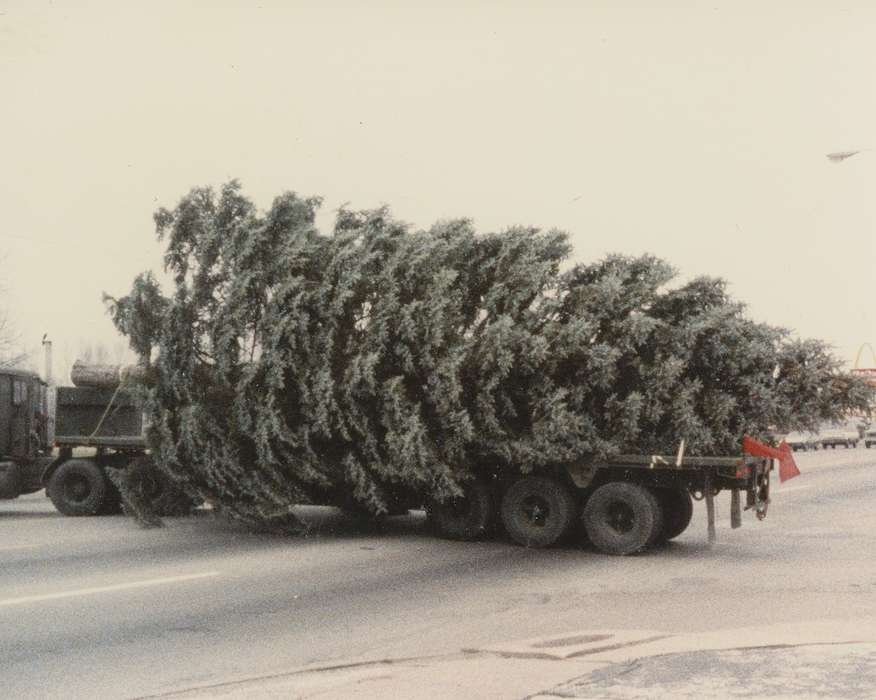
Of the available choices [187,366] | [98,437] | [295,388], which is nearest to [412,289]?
[295,388]

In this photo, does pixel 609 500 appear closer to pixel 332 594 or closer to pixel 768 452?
pixel 768 452

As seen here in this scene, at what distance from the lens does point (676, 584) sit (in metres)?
12.1

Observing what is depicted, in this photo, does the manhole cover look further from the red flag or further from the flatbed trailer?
the red flag

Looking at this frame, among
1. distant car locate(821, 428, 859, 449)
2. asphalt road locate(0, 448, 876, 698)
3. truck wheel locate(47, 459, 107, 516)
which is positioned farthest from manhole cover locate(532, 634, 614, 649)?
distant car locate(821, 428, 859, 449)

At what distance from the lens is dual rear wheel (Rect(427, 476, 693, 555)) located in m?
14.6

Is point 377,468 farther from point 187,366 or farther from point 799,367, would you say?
point 799,367

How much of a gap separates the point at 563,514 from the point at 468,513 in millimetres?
1402

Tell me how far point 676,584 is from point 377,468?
15.1ft

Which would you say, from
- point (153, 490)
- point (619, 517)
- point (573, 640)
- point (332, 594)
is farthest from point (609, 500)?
point (153, 490)

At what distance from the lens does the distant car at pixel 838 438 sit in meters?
64.4

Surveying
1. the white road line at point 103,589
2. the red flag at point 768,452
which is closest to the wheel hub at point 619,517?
the red flag at point 768,452

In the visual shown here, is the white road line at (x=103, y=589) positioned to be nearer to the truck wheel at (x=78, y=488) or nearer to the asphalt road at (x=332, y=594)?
the asphalt road at (x=332, y=594)

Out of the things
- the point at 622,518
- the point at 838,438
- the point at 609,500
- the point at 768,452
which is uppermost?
the point at 838,438

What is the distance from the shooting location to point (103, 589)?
36.7 feet
